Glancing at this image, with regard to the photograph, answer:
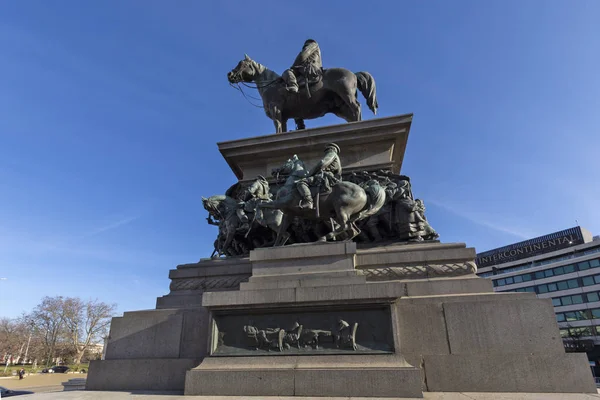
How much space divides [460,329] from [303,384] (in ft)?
10.00

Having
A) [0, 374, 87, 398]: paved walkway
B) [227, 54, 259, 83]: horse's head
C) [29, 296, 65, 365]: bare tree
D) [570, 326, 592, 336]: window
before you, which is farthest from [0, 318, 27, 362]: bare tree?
[570, 326, 592, 336]: window

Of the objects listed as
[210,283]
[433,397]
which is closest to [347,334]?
[433,397]

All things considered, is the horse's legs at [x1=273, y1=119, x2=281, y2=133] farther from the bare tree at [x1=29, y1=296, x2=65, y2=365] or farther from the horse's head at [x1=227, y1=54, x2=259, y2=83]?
the bare tree at [x1=29, y1=296, x2=65, y2=365]

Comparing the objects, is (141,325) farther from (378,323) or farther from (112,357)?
(378,323)

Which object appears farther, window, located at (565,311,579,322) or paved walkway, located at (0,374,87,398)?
window, located at (565,311,579,322)

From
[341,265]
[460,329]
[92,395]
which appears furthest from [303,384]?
[92,395]

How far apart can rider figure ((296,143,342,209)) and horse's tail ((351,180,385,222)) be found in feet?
2.86

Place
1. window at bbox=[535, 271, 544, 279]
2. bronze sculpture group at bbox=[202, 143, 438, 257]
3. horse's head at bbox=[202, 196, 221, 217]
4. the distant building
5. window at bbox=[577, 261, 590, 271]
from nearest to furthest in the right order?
bronze sculpture group at bbox=[202, 143, 438, 257] → horse's head at bbox=[202, 196, 221, 217] → the distant building → window at bbox=[577, 261, 590, 271] → window at bbox=[535, 271, 544, 279]

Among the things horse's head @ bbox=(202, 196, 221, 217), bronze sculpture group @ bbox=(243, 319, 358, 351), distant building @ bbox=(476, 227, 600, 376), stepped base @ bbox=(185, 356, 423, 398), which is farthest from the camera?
distant building @ bbox=(476, 227, 600, 376)

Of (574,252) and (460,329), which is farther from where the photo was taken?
(574,252)

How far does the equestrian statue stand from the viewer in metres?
13.0

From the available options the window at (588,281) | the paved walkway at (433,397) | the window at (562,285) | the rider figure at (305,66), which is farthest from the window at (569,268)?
the paved walkway at (433,397)

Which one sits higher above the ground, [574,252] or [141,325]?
[574,252]

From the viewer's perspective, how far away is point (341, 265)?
→ 7.82 meters
